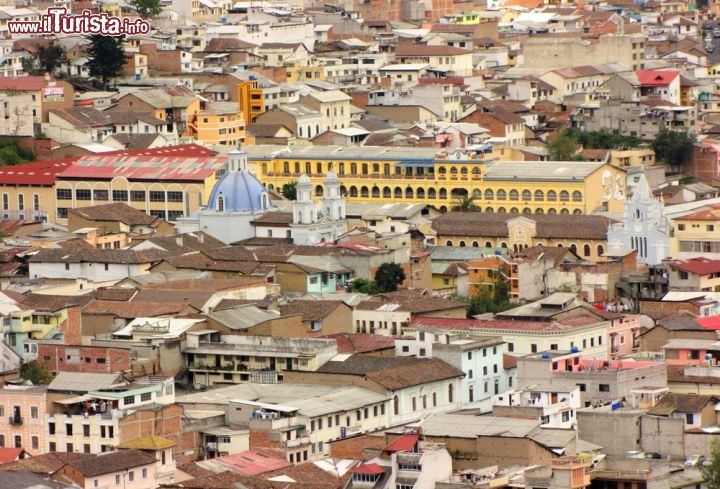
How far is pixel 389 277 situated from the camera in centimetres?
7656

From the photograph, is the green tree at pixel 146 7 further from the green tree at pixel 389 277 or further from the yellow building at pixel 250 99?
the green tree at pixel 389 277

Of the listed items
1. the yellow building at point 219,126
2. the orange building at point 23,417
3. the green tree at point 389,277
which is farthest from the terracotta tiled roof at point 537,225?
the orange building at point 23,417

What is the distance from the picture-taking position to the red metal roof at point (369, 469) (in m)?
54.5

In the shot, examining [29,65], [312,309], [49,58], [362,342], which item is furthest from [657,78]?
[362,342]

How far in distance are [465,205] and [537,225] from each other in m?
5.12

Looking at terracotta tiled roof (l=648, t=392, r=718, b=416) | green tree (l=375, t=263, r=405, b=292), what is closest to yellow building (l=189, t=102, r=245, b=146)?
green tree (l=375, t=263, r=405, b=292)

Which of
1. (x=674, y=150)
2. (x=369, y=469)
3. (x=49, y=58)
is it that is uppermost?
(x=49, y=58)

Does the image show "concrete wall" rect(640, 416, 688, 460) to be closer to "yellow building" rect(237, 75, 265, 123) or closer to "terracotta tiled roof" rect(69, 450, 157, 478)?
"terracotta tiled roof" rect(69, 450, 157, 478)

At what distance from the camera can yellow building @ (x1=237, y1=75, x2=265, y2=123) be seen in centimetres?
10438

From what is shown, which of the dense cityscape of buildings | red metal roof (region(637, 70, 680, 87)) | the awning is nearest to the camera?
the dense cityscape of buildings

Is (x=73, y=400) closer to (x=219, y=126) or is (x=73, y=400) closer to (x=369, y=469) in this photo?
(x=369, y=469)

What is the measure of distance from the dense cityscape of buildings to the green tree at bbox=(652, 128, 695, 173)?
90 millimetres

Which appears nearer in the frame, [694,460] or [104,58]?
[694,460]

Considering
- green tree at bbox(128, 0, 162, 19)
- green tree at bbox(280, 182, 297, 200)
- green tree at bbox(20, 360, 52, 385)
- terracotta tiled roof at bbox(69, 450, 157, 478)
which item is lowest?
green tree at bbox(280, 182, 297, 200)
